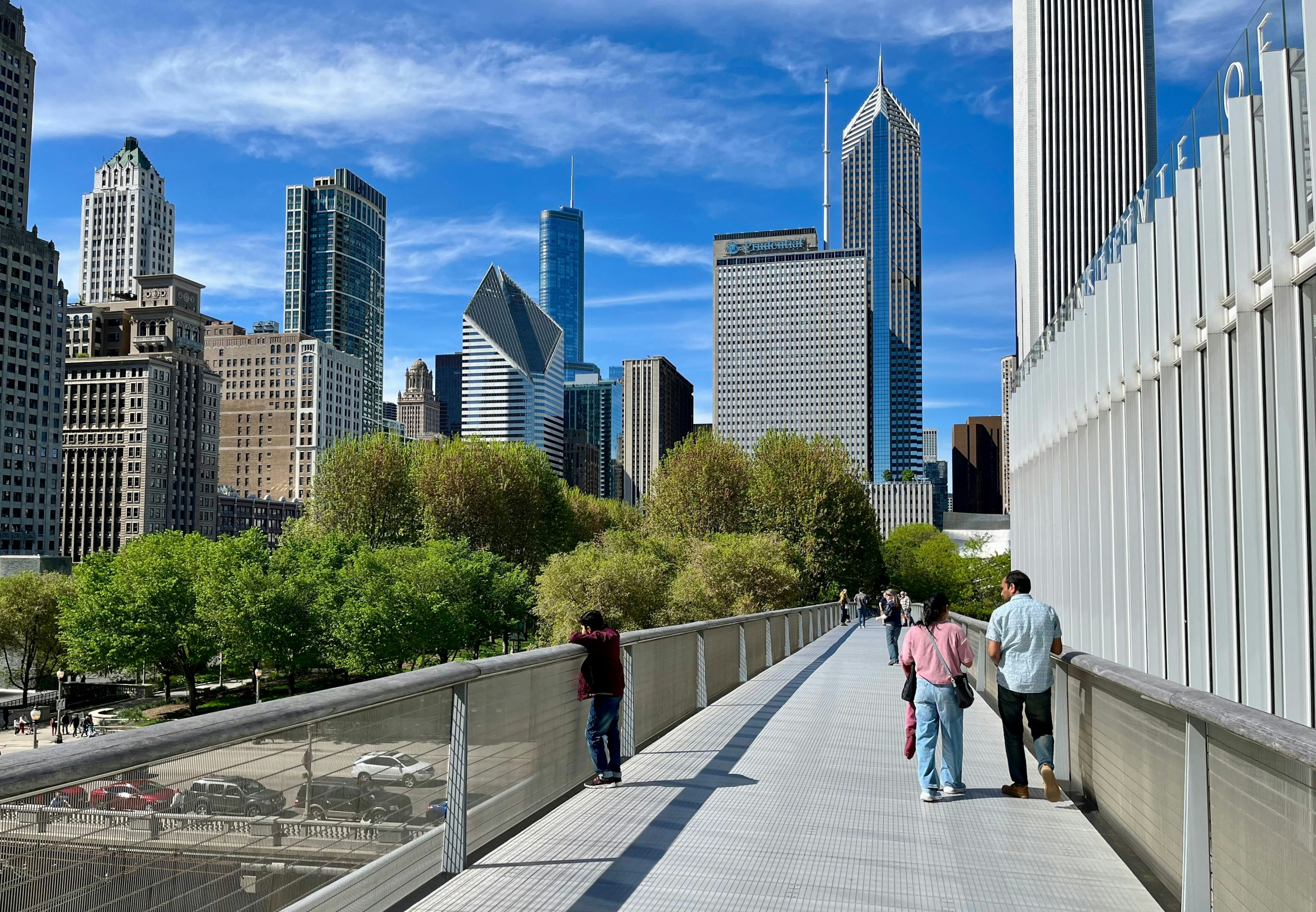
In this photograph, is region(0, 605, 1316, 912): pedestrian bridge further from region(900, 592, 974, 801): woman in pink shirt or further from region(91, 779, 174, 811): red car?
region(900, 592, 974, 801): woman in pink shirt

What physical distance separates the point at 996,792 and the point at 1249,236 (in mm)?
5802

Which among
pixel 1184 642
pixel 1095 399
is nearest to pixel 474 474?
pixel 1095 399

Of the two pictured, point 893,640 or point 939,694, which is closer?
point 939,694

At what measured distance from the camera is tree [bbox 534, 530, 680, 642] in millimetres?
47906

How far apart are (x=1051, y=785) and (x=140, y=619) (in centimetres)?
6415

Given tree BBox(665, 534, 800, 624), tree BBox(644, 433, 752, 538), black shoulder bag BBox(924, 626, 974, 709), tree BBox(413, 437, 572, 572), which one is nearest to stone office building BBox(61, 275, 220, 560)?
tree BBox(413, 437, 572, 572)

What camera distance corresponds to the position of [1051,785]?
7.68 metres

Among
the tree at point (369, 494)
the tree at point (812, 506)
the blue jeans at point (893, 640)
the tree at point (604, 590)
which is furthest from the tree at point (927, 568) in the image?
the blue jeans at point (893, 640)

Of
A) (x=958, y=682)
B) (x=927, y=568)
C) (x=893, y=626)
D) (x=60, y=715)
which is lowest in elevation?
(x=60, y=715)

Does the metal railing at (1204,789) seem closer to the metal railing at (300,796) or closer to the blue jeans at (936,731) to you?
the blue jeans at (936,731)

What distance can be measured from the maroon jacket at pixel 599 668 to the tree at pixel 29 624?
225ft

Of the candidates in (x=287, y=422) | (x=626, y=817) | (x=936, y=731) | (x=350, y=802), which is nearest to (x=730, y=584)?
(x=936, y=731)

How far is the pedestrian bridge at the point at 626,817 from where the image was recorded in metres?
3.32

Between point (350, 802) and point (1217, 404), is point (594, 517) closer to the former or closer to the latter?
point (1217, 404)
